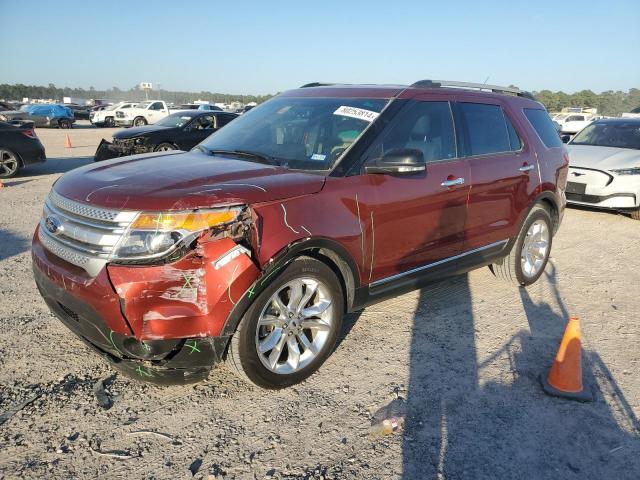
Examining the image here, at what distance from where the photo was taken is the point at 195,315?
8.46 ft

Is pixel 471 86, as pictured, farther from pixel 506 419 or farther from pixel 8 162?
pixel 8 162

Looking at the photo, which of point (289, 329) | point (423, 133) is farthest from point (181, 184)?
point (423, 133)

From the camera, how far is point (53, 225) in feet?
9.67

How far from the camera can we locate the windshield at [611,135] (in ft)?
30.0

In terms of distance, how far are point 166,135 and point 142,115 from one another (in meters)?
20.5

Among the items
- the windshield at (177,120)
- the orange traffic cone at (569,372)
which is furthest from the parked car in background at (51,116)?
the orange traffic cone at (569,372)

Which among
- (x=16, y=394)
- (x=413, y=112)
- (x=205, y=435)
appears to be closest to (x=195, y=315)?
(x=205, y=435)

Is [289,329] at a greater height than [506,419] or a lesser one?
greater

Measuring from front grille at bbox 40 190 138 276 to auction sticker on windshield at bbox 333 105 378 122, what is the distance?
1.77 m

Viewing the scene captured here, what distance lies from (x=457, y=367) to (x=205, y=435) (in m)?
1.78

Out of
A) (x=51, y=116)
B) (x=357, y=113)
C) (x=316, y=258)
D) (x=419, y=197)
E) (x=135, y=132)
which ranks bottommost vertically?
(x=51, y=116)

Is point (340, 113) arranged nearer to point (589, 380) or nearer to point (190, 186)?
point (190, 186)

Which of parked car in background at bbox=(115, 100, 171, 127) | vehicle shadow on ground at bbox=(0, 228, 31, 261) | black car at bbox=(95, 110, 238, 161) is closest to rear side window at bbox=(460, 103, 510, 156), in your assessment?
vehicle shadow on ground at bbox=(0, 228, 31, 261)

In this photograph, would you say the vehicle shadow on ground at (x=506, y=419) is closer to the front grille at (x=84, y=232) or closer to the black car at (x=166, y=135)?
the front grille at (x=84, y=232)
